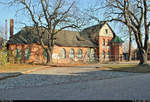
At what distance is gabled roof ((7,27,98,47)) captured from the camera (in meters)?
29.1

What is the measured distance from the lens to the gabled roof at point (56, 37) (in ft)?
95.3

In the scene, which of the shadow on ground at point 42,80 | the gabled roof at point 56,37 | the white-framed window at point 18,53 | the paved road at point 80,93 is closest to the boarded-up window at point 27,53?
the white-framed window at point 18,53

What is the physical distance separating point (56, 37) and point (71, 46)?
453cm

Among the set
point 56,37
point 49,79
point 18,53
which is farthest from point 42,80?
point 56,37

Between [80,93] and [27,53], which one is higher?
[27,53]

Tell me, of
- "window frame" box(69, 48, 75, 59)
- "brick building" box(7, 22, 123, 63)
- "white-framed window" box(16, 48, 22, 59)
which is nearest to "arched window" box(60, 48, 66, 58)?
"brick building" box(7, 22, 123, 63)

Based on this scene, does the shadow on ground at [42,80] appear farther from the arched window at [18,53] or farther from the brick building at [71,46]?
the arched window at [18,53]

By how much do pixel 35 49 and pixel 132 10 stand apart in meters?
20.5

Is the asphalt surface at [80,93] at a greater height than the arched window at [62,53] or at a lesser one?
lesser

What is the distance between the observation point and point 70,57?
33.7m

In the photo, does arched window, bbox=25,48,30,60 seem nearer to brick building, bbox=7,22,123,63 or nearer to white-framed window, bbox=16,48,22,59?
brick building, bbox=7,22,123,63

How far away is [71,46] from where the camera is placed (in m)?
33.9

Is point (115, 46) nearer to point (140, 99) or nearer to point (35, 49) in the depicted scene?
point (35, 49)

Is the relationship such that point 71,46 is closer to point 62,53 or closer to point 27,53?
point 62,53
